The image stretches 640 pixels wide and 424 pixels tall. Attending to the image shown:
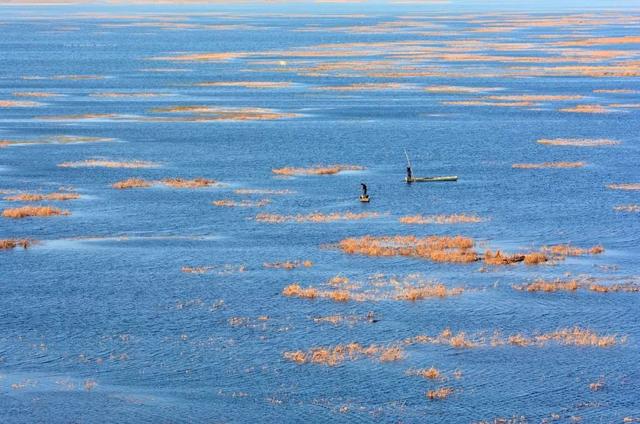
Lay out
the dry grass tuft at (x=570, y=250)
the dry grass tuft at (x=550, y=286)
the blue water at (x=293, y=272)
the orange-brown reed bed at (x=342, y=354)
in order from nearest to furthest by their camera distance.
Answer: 1. the blue water at (x=293, y=272)
2. the orange-brown reed bed at (x=342, y=354)
3. the dry grass tuft at (x=550, y=286)
4. the dry grass tuft at (x=570, y=250)

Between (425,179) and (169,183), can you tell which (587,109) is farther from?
(169,183)

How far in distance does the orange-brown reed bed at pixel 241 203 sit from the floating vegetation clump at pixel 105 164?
12958mm

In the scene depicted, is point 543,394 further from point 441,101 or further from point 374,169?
point 441,101

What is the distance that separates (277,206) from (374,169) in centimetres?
1289

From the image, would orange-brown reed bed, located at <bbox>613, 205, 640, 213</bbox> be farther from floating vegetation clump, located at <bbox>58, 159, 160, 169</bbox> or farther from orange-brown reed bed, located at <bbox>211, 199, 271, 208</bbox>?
floating vegetation clump, located at <bbox>58, 159, 160, 169</bbox>

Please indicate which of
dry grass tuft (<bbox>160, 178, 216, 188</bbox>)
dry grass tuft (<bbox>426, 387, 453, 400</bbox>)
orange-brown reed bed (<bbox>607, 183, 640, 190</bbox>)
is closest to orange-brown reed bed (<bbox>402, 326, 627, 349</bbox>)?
dry grass tuft (<bbox>426, 387, 453, 400</bbox>)

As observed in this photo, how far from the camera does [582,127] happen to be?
91.1 meters

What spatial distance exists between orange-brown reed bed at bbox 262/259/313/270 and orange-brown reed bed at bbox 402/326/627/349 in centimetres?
1027

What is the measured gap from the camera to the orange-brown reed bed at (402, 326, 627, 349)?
3962cm

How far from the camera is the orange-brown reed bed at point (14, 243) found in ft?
176

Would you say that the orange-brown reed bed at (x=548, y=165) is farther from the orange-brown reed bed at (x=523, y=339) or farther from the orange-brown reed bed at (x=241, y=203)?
the orange-brown reed bed at (x=523, y=339)

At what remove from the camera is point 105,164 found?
74.8 meters

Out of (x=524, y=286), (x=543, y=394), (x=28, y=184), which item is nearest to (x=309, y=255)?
(x=524, y=286)

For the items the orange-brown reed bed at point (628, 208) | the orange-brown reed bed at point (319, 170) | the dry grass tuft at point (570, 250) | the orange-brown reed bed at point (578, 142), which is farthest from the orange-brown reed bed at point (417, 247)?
the orange-brown reed bed at point (578, 142)
